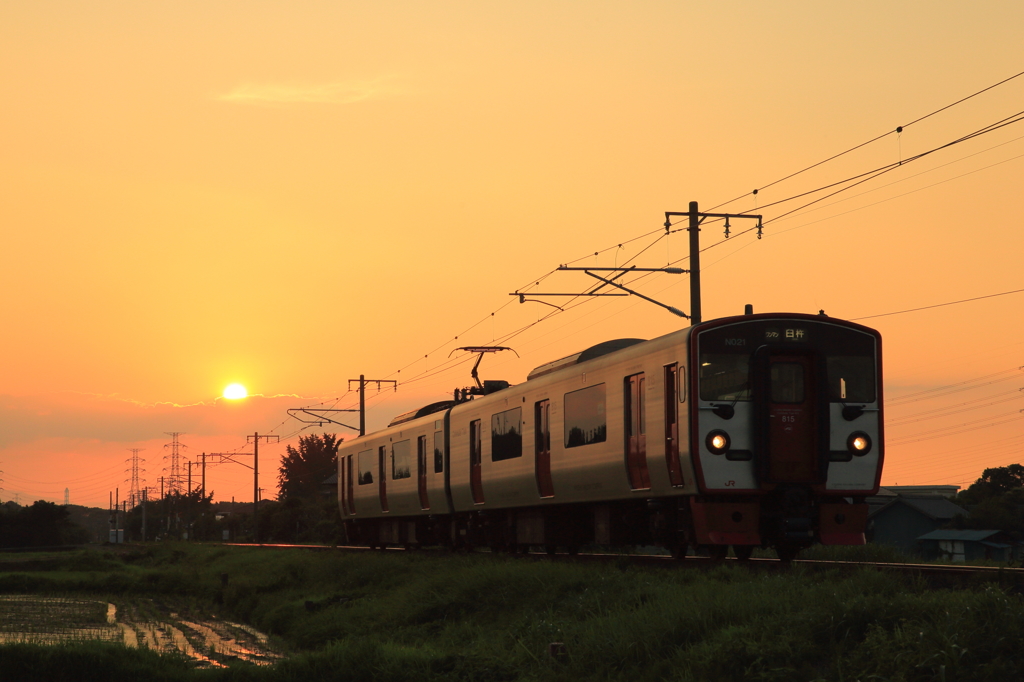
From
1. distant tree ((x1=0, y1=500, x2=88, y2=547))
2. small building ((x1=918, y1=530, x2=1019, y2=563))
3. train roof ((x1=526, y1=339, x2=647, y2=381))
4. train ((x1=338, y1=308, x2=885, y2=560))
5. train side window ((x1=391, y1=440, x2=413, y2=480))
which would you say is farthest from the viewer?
distant tree ((x1=0, y1=500, x2=88, y2=547))

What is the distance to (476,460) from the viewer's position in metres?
24.8

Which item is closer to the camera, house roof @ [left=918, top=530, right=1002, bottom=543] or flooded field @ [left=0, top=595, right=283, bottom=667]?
flooded field @ [left=0, top=595, right=283, bottom=667]

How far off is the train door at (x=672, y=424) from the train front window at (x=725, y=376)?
46 centimetres

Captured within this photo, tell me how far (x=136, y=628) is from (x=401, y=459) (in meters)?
8.16

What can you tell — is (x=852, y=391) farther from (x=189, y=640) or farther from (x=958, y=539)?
(x=958, y=539)

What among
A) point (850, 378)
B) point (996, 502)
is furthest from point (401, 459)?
point (996, 502)

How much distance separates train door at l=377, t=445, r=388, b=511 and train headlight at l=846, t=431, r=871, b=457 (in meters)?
20.1

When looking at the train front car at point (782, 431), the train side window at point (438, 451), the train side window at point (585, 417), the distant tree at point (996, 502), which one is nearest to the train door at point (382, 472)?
the train side window at point (438, 451)

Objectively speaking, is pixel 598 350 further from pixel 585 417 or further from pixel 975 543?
pixel 975 543

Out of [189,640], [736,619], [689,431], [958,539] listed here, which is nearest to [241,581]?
[189,640]

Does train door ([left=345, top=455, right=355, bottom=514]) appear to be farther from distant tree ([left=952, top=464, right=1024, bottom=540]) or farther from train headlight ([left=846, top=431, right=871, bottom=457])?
train headlight ([left=846, top=431, right=871, bottom=457])

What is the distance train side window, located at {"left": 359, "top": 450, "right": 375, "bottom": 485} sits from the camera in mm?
35438

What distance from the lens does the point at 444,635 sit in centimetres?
1827

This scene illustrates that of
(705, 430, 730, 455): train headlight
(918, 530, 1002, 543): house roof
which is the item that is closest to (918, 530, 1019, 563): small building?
(918, 530, 1002, 543): house roof
